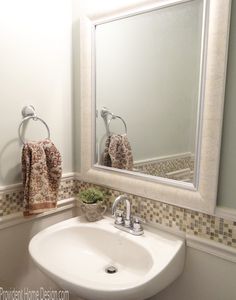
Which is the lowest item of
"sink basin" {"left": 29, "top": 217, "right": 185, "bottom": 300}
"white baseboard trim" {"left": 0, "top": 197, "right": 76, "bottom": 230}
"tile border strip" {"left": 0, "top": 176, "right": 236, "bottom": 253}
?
"sink basin" {"left": 29, "top": 217, "right": 185, "bottom": 300}

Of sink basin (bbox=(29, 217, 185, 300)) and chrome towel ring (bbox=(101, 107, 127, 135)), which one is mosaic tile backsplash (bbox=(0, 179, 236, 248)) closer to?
sink basin (bbox=(29, 217, 185, 300))

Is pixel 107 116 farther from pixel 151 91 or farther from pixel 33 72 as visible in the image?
pixel 33 72

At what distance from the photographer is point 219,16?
3.15 ft

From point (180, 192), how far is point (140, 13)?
820mm

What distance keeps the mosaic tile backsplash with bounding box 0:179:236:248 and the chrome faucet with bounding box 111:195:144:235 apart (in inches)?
2.2

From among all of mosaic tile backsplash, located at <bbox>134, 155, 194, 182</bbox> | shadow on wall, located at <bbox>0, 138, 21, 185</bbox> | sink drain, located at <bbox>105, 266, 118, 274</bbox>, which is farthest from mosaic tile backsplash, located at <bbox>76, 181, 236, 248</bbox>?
shadow on wall, located at <bbox>0, 138, 21, 185</bbox>

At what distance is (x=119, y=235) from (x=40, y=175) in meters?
0.47

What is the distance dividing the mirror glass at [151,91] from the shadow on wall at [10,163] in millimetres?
407

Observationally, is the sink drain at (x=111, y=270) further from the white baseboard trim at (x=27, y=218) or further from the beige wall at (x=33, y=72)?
the beige wall at (x=33, y=72)

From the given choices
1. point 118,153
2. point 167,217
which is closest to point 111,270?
point 167,217

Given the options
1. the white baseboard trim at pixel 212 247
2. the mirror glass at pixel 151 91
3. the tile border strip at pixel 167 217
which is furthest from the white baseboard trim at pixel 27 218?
the white baseboard trim at pixel 212 247

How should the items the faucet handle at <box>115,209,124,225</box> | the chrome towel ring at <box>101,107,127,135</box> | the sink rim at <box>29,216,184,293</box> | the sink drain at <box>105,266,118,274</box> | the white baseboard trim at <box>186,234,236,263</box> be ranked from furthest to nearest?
1. the chrome towel ring at <box>101,107,127,135</box>
2. the faucet handle at <box>115,209,124,225</box>
3. the sink drain at <box>105,266,118,274</box>
4. the white baseboard trim at <box>186,234,236,263</box>
5. the sink rim at <box>29,216,184,293</box>

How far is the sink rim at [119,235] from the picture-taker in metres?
0.90

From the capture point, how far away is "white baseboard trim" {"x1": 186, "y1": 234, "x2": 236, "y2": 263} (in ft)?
3.38
